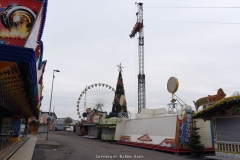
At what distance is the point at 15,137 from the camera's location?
26.0 meters

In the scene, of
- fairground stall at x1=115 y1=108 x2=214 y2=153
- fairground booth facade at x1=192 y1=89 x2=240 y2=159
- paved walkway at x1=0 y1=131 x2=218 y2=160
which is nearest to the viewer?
fairground booth facade at x1=192 y1=89 x2=240 y2=159

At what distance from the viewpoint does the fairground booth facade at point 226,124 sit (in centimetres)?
1384

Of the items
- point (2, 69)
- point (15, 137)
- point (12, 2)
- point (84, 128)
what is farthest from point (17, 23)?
point (84, 128)

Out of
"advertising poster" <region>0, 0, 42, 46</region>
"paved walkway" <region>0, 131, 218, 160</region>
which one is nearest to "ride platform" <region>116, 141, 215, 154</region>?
"paved walkway" <region>0, 131, 218, 160</region>

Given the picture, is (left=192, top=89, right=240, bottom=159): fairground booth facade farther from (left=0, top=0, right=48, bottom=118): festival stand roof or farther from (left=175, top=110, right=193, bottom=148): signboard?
(left=0, top=0, right=48, bottom=118): festival stand roof

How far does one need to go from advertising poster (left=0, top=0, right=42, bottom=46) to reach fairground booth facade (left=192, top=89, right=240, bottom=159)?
41.3 ft

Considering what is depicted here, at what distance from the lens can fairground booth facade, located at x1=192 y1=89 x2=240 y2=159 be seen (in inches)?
545

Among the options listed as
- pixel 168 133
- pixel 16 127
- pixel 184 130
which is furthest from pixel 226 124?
pixel 16 127

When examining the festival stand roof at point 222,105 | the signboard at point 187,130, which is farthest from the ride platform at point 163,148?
the festival stand roof at point 222,105

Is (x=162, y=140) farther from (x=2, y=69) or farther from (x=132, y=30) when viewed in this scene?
(x=132, y=30)

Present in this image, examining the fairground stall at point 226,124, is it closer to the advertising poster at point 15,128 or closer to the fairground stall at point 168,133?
the fairground stall at point 168,133

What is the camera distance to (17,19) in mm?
7816

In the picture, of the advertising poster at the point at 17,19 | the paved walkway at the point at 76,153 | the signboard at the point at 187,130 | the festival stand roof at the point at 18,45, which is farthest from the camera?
the signboard at the point at 187,130

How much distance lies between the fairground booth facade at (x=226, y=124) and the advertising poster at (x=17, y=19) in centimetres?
1258
